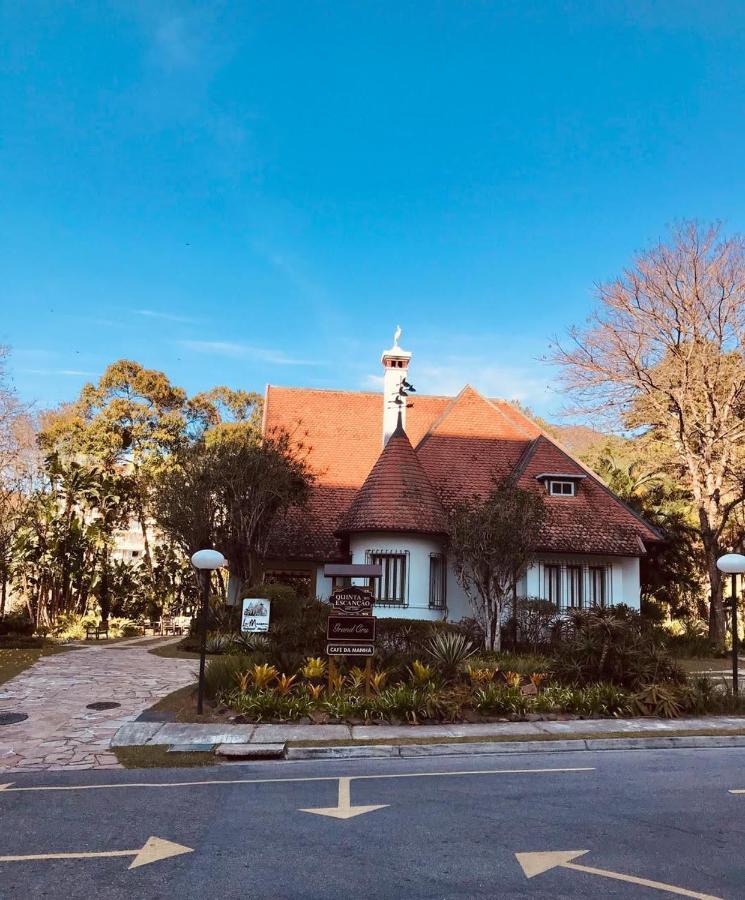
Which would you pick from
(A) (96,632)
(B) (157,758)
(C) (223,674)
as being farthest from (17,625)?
(B) (157,758)

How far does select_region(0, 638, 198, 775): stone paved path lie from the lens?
32.7ft

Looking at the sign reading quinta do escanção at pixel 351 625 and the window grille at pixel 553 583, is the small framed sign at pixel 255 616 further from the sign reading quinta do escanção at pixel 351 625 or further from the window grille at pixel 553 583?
the window grille at pixel 553 583

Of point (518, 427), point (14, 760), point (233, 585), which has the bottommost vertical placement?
point (14, 760)

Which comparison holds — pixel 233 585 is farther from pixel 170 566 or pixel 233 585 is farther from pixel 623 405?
pixel 623 405

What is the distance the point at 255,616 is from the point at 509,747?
863 cm

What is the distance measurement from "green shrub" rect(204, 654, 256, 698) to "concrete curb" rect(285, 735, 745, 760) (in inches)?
131

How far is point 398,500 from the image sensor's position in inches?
881

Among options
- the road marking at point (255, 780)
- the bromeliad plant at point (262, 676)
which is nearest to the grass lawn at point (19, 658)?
the bromeliad plant at point (262, 676)

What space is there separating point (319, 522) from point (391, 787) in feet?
57.5

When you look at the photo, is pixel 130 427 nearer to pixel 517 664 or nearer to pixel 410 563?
pixel 410 563

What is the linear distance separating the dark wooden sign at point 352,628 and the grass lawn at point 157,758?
403 centimetres

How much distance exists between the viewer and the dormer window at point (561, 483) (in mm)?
24455

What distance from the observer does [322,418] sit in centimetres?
3077

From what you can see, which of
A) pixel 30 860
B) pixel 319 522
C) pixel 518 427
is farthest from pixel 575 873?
pixel 518 427
